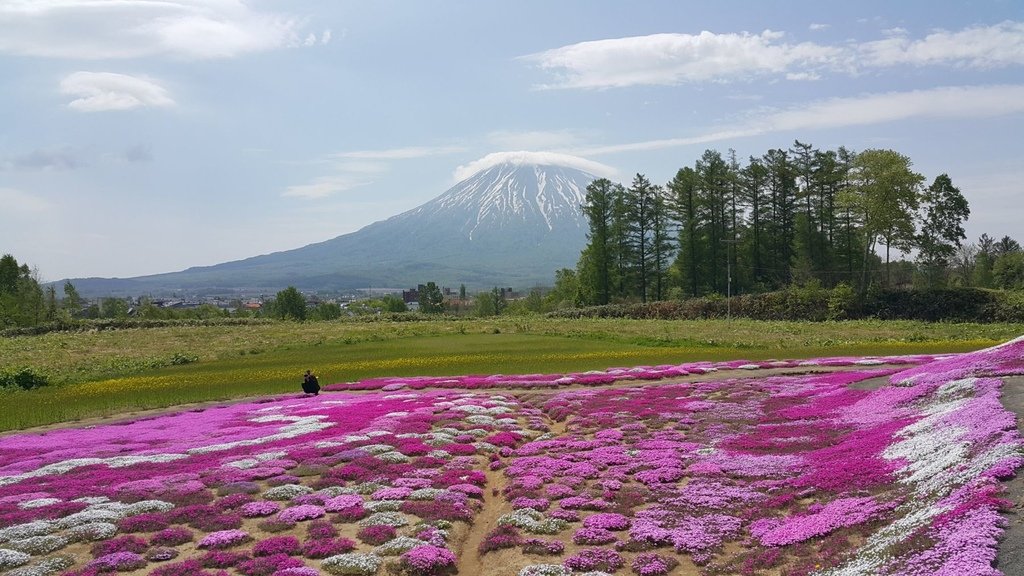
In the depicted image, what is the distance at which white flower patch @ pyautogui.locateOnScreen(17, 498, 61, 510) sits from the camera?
1825 centimetres

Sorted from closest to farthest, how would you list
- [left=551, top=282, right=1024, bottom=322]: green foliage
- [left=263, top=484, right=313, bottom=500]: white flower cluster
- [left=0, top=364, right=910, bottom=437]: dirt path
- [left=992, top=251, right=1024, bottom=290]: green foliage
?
[left=263, top=484, right=313, bottom=500]: white flower cluster, [left=0, top=364, right=910, bottom=437]: dirt path, [left=551, top=282, right=1024, bottom=322]: green foliage, [left=992, top=251, right=1024, bottom=290]: green foliage

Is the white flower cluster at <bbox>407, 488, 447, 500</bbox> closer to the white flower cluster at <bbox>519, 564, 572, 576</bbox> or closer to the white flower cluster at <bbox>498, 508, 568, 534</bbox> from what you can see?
the white flower cluster at <bbox>498, 508, 568, 534</bbox>

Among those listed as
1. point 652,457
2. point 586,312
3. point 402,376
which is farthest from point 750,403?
point 586,312

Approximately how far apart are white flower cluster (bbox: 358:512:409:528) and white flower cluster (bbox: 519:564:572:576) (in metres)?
4.12

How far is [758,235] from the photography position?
364ft

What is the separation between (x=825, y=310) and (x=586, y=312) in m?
35.7

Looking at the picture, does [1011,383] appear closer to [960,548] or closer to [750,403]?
[750,403]

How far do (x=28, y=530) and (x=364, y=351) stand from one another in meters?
45.0

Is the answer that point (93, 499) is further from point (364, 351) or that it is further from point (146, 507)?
point (364, 351)

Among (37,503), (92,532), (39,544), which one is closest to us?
(39,544)

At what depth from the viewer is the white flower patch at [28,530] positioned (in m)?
16.1

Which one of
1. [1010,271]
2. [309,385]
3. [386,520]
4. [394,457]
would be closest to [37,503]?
[386,520]

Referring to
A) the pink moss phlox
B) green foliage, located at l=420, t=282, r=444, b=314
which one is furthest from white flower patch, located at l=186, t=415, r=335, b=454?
green foliage, located at l=420, t=282, r=444, b=314

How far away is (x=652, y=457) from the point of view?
2250 centimetres
